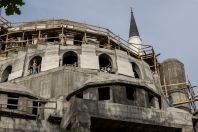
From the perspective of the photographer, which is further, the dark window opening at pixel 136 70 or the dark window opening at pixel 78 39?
the dark window opening at pixel 78 39

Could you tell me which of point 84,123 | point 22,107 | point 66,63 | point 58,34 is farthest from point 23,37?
point 84,123

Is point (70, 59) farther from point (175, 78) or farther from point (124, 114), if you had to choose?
point (175, 78)

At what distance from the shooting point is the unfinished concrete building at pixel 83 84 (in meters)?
23.6

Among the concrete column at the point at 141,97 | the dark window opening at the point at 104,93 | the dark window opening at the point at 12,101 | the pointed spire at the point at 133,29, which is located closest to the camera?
the dark window opening at the point at 12,101

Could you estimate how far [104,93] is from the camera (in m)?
26.5

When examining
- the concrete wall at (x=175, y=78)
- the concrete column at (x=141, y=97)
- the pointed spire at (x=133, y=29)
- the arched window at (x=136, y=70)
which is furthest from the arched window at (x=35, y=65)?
the pointed spire at (x=133, y=29)

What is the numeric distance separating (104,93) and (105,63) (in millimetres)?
8151

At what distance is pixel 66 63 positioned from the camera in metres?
33.7

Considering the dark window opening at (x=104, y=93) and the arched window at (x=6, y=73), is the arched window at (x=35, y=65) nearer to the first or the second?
the arched window at (x=6, y=73)

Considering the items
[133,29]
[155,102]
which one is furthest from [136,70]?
[133,29]

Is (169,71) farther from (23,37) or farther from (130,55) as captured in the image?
(23,37)

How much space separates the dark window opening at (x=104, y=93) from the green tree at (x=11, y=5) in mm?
18508

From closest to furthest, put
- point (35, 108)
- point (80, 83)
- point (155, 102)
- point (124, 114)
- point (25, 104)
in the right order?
point (124, 114) → point (25, 104) → point (35, 108) → point (155, 102) → point (80, 83)

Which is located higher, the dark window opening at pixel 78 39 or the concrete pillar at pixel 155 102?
the dark window opening at pixel 78 39
